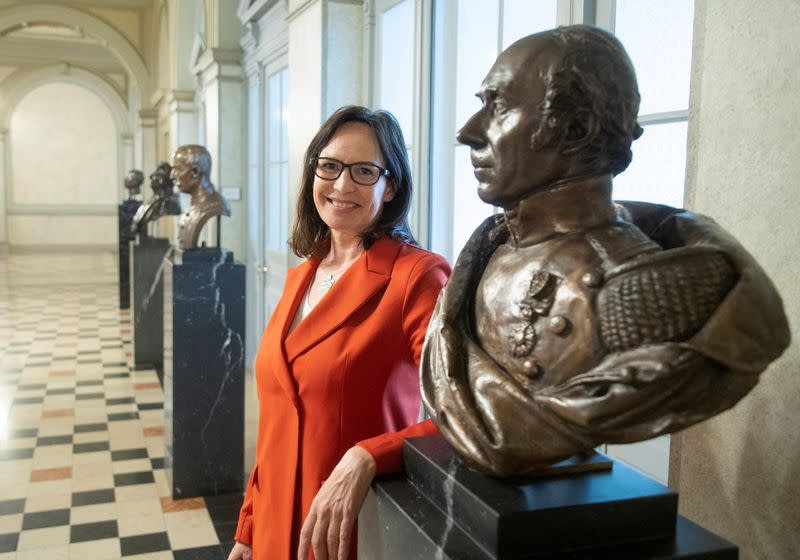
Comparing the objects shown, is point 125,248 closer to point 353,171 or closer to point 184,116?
point 184,116

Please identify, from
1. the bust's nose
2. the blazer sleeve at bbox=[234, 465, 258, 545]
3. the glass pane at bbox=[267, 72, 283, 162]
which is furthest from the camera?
the glass pane at bbox=[267, 72, 283, 162]

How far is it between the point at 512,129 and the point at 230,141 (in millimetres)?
7532

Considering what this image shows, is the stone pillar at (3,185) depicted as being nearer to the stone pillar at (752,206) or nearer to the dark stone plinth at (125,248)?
the dark stone plinth at (125,248)

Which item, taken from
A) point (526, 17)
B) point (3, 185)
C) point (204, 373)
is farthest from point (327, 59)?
point (3, 185)

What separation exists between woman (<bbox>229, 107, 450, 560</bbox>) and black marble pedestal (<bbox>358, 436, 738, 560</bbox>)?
33 cm

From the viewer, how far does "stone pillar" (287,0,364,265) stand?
480cm

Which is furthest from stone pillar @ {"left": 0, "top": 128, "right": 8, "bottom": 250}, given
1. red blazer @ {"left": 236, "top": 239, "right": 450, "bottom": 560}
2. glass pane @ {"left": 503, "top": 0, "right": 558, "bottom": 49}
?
red blazer @ {"left": 236, "top": 239, "right": 450, "bottom": 560}

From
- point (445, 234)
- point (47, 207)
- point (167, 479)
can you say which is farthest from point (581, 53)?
point (47, 207)

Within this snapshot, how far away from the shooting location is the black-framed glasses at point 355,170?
2.10 m

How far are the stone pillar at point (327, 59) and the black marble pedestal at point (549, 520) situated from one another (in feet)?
11.4

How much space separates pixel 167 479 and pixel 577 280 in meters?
4.26

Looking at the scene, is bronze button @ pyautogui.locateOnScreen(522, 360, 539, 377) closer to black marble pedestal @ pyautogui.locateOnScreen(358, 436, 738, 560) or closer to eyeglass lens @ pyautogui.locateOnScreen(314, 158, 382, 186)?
black marble pedestal @ pyautogui.locateOnScreen(358, 436, 738, 560)

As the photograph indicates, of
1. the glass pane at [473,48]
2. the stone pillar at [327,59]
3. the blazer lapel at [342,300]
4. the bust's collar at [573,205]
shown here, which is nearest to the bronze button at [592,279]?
the bust's collar at [573,205]

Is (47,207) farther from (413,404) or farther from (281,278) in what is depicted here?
(413,404)
